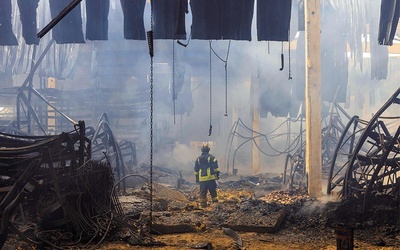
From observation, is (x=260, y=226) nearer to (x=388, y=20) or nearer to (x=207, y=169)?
(x=207, y=169)

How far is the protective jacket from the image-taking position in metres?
14.6

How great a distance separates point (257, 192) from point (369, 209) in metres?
7.98

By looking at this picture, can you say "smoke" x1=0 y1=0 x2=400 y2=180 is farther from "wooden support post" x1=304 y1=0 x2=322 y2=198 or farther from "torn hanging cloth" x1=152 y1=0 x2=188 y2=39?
"torn hanging cloth" x1=152 y1=0 x2=188 y2=39

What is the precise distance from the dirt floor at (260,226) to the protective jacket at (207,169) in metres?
1.91

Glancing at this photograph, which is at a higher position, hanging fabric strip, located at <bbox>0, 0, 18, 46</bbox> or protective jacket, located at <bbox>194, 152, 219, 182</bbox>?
hanging fabric strip, located at <bbox>0, 0, 18, 46</bbox>

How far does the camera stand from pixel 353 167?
1139 cm

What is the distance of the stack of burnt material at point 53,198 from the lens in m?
8.27

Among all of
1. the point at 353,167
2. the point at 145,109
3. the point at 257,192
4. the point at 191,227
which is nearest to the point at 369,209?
the point at 353,167

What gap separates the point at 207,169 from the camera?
14.7 metres

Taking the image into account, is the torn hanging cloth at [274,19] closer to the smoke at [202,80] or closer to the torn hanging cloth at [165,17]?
the torn hanging cloth at [165,17]

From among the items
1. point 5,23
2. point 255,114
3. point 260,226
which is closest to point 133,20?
point 5,23

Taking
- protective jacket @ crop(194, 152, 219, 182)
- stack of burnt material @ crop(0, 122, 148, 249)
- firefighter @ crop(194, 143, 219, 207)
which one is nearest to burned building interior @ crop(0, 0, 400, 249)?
stack of burnt material @ crop(0, 122, 148, 249)

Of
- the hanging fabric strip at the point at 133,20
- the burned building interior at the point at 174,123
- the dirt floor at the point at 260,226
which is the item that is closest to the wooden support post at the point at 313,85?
the burned building interior at the point at 174,123

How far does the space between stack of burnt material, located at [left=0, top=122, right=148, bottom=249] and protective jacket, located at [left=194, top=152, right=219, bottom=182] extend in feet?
16.2
